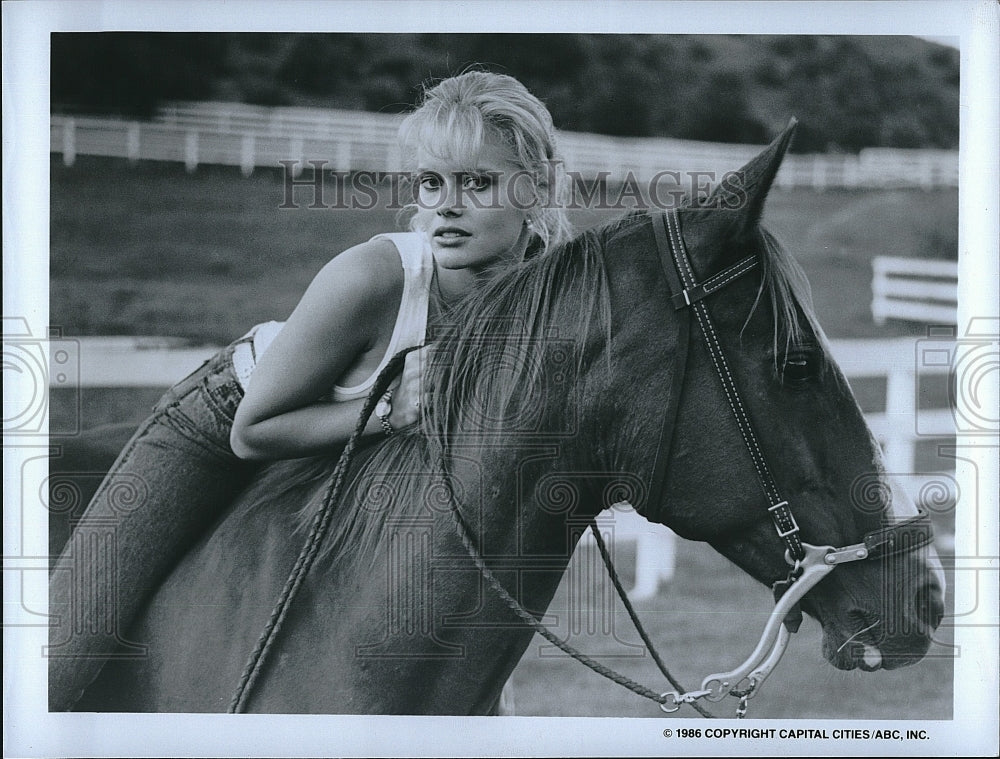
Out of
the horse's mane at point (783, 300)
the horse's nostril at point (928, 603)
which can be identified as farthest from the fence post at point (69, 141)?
the horse's nostril at point (928, 603)

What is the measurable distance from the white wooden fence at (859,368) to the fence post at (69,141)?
435 mm

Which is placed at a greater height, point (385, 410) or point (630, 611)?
point (385, 410)

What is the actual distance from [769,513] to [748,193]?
1.91ft

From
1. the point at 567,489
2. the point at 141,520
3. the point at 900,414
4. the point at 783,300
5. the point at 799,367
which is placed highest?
the point at 783,300

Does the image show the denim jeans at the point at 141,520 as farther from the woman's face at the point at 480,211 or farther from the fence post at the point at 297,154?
the woman's face at the point at 480,211

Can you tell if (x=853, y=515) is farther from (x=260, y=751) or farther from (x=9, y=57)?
(x=9, y=57)

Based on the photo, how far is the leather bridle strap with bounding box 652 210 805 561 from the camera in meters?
1.73

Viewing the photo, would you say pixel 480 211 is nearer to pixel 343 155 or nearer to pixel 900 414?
pixel 343 155

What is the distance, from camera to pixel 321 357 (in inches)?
77.1

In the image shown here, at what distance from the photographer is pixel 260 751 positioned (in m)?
2.25

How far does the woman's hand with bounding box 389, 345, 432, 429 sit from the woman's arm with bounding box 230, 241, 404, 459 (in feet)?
0.04

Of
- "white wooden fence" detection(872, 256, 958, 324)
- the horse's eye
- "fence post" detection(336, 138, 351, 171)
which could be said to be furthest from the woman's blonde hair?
"white wooden fence" detection(872, 256, 958, 324)

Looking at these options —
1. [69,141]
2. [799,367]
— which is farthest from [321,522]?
[69,141]

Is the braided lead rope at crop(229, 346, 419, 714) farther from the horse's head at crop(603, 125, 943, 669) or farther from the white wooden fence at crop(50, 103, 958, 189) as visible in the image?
the white wooden fence at crop(50, 103, 958, 189)
